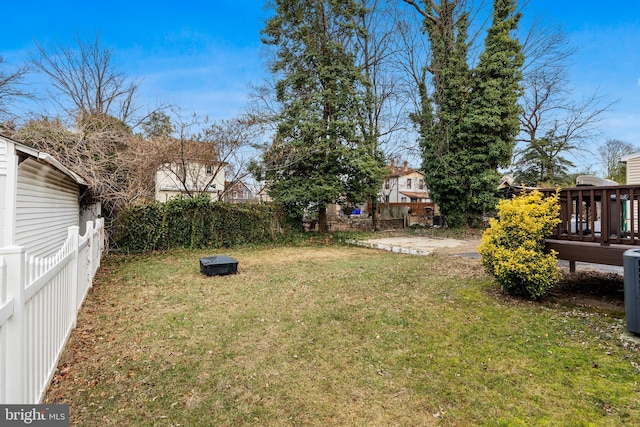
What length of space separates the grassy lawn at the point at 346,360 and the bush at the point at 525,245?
1.13 feet

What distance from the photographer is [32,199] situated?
6043mm

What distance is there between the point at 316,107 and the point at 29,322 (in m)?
13.1

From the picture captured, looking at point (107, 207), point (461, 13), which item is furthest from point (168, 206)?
point (461, 13)

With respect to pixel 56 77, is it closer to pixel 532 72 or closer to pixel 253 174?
pixel 253 174

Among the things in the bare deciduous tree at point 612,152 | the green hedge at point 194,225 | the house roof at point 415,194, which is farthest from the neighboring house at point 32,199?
the house roof at point 415,194

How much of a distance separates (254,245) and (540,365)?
34.7 feet

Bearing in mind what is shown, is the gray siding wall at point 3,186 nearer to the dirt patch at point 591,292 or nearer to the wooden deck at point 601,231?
the dirt patch at point 591,292

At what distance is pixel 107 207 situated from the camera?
11.6 m

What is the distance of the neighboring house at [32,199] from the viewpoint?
5008 mm

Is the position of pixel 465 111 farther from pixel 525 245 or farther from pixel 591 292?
pixel 525 245

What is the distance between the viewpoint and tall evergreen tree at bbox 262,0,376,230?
44.5ft

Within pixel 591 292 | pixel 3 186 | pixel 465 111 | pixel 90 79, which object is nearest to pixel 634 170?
pixel 465 111

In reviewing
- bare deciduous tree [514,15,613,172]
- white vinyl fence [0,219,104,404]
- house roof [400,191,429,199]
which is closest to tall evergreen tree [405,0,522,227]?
bare deciduous tree [514,15,613,172]

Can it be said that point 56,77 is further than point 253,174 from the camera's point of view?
Yes
